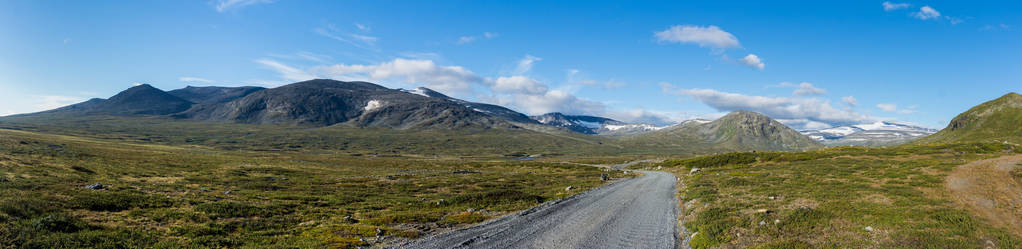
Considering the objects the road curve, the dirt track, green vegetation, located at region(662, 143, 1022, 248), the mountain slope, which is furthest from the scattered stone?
the mountain slope

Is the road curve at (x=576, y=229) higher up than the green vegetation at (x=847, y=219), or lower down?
lower down

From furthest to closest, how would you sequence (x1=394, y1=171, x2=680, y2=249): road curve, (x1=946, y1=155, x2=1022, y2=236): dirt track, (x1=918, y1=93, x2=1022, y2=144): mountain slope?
1. (x1=918, y1=93, x2=1022, y2=144): mountain slope
2. (x1=394, y1=171, x2=680, y2=249): road curve
3. (x1=946, y1=155, x2=1022, y2=236): dirt track

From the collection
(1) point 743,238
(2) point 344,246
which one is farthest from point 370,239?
(1) point 743,238

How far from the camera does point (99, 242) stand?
61.9 ft

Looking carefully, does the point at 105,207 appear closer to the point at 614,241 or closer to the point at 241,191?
the point at 241,191

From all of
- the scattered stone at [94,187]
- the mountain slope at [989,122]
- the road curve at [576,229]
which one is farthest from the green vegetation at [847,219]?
the mountain slope at [989,122]

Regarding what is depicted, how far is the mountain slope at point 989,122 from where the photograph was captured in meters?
135

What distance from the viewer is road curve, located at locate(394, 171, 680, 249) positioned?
20.9 metres

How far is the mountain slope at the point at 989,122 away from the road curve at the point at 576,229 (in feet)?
569

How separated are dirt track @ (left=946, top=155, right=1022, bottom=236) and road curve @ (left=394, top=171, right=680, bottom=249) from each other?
533 inches

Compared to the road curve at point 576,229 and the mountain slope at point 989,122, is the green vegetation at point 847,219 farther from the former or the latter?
the mountain slope at point 989,122

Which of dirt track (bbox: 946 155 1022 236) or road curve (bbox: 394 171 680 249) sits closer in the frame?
dirt track (bbox: 946 155 1022 236)

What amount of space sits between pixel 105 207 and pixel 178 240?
13.1 m

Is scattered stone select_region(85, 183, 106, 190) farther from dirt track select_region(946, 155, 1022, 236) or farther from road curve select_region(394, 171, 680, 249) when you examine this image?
dirt track select_region(946, 155, 1022, 236)
